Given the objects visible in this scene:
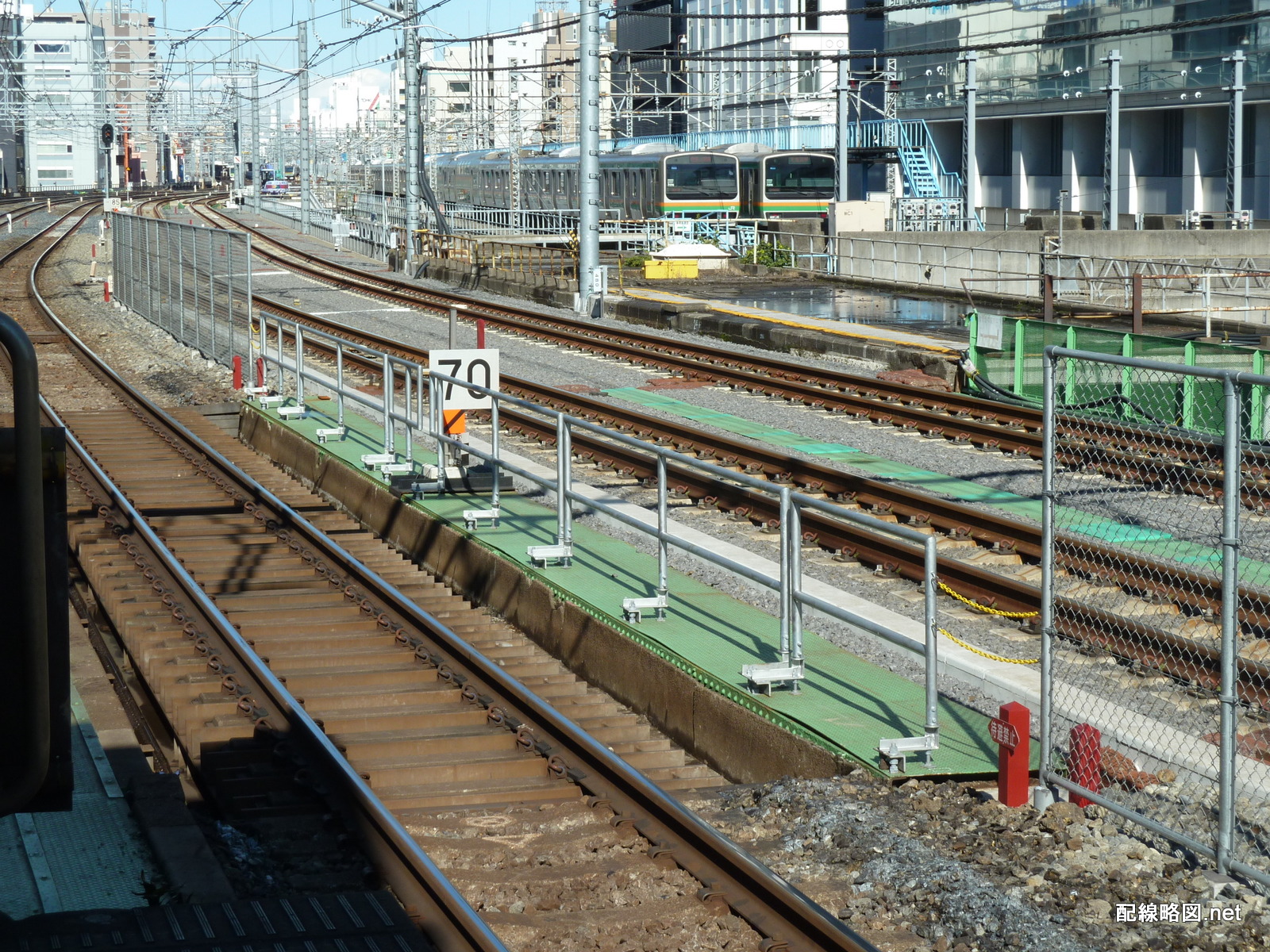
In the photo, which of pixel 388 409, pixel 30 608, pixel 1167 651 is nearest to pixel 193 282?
pixel 388 409

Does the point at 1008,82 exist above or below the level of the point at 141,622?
above

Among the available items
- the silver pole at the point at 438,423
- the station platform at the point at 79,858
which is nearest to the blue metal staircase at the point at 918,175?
the silver pole at the point at 438,423

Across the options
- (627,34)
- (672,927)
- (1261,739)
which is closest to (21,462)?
(672,927)

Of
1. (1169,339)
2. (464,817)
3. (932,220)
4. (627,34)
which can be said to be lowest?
(464,817)

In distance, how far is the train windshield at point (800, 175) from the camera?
145 ft

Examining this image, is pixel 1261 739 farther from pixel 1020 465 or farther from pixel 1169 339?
pixel 1169 339

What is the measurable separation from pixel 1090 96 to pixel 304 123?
92.2 feet

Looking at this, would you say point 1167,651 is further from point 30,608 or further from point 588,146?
point 588,146

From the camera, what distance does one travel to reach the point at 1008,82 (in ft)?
153

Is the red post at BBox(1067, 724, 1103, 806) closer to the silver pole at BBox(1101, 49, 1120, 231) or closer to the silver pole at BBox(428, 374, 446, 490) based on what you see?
the silver pole at BBox(428, 374, 446, 490)

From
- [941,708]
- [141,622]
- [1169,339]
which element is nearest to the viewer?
[941,708]

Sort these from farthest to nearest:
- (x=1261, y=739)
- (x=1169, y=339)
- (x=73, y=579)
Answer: (x=1169, y=339) < (x=73, y=579) < (x=1261, y=739)

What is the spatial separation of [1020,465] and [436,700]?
7681 millimetres

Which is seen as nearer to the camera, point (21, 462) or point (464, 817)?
point (21, 462)
